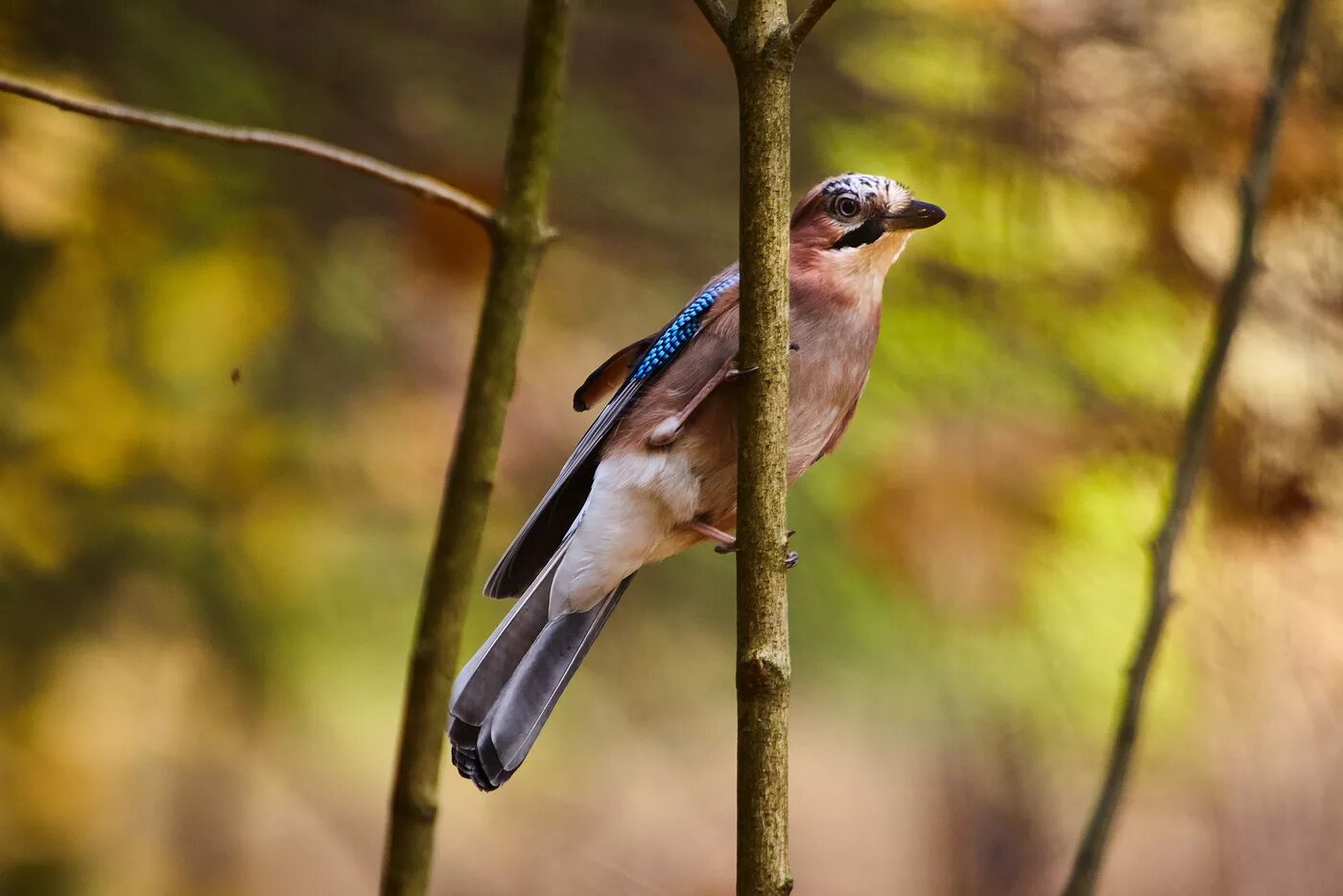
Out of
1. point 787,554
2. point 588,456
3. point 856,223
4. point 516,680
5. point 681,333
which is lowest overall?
point 516,680

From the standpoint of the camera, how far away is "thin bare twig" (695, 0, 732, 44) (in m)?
0.92

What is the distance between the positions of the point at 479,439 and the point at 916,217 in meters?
0.47

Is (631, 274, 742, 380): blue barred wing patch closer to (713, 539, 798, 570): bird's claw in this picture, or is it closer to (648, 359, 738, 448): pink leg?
(648, 359, 738, 448): pink leg

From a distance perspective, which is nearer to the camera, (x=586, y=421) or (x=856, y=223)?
(x=856, y=223)

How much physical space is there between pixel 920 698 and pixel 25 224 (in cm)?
203

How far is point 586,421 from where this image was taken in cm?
275

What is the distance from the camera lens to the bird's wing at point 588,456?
4.08 feet

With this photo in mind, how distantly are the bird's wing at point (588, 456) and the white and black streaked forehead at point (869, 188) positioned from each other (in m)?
0.14

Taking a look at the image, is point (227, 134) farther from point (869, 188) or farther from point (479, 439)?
point (869, 188)

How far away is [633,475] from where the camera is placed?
1.28 metres

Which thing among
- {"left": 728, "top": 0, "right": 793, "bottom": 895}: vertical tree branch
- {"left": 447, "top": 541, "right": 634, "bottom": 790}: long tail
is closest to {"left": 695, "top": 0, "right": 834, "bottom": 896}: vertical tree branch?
{"left": 728, "top": 0, "right": 793, "bottom": 895}: vertical tree branch

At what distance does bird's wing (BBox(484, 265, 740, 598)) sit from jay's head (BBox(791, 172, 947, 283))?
0.09 metres

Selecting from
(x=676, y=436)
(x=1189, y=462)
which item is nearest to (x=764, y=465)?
(x=676, y=436)

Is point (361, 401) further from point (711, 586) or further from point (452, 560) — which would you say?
point (452, 560)
